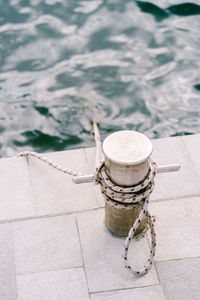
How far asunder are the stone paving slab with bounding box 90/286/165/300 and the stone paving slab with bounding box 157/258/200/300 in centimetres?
6

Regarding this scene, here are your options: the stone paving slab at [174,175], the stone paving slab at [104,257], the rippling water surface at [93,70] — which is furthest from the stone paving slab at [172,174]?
the rippling water surface at [93,70]

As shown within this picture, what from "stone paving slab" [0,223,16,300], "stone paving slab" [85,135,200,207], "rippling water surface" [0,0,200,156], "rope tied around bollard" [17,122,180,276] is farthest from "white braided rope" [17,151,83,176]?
"rippling water surface" [0,0,200,156]

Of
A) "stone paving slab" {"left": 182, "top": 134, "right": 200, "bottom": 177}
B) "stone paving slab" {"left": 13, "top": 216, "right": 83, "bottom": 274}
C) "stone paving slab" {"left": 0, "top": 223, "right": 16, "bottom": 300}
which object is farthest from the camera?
"stone paving slab" {"left": 182, "top": 134, "right": 200, "bottom": 177}

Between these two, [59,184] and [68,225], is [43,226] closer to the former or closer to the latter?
[68,225]

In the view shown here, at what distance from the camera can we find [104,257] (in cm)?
314

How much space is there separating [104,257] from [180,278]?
55 cm

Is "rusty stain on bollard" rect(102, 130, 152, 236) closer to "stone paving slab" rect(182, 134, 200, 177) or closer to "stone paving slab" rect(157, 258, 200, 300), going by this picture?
"stone paving slab" rect(157, 258, 200, 300)

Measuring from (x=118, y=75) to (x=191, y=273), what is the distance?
3315 mm

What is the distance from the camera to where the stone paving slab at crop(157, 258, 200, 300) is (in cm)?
293

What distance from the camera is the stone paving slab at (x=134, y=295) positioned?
2910 millimetres

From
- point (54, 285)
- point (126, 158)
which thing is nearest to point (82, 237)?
point (54, 285)

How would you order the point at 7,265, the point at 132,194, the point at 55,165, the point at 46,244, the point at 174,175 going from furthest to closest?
the point at 174,175
the point at 55,165
the point at 46,244
the point at 7,265
the point at 132,194

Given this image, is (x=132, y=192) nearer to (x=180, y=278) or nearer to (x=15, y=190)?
(x=180, y=278)

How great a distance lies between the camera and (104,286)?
2.97 meters
